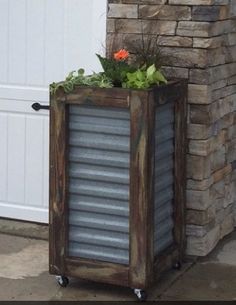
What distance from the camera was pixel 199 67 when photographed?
555cm

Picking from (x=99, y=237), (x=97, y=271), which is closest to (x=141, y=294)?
(x=97, y=271)

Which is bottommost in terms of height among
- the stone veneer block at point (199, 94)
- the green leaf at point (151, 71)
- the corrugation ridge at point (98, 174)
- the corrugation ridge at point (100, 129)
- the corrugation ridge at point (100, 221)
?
the corrugation ridge at point (100, 221)

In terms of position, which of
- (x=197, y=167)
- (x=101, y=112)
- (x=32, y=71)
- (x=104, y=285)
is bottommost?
(x=104, y=285)

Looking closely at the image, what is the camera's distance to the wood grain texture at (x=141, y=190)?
4938 millimetres

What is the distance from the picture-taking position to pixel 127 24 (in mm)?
5742

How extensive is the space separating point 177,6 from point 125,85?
801 millimetres

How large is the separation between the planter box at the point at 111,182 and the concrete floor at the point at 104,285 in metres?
0.13

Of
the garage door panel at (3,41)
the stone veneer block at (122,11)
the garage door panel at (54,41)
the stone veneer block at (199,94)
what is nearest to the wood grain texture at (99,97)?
the stone veneer block at (199,94)

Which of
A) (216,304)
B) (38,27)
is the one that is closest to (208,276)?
(216,304)

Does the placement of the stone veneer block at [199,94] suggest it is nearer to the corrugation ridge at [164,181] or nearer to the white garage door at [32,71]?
the corrugation ridge at [164,181]

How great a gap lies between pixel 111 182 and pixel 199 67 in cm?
100

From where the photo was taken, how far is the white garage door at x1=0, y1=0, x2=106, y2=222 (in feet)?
20.0

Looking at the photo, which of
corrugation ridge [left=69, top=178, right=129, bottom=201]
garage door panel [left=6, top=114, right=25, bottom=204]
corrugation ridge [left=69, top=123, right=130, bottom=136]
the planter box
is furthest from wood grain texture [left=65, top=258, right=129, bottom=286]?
garage door panel [left=6, top=114, right=25, bottom=204]

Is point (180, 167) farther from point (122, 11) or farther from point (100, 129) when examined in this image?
point (122, 11)
